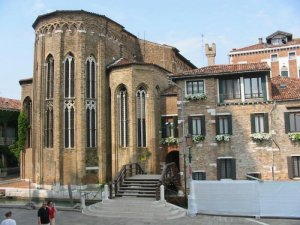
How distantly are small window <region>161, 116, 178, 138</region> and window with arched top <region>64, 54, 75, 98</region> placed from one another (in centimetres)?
830

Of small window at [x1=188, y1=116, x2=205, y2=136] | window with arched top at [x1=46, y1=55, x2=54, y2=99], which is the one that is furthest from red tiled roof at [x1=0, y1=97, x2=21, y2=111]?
small window at [x1=188, y1=116, x2=205, y2=136]

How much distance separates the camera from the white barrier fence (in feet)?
57.6

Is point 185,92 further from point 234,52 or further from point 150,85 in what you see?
point 234,52

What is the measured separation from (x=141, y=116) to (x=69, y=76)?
7.02 meters

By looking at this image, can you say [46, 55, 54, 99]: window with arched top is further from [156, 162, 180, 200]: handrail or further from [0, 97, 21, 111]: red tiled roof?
[0, 97, 21, 111]: red tiled roof

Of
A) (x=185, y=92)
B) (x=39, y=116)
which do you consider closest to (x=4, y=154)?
(x=39, y=116)

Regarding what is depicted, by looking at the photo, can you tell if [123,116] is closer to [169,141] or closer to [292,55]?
[169,141]

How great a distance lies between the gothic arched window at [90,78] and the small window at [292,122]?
15.8 meters

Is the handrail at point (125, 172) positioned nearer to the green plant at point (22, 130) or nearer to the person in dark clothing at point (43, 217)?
the person in dark clothing at point (43, 217)

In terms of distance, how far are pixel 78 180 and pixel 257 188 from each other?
644 inches

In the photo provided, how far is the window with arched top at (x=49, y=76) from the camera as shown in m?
32.0

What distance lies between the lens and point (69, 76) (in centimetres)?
3127

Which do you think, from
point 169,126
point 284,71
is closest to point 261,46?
point 284,71

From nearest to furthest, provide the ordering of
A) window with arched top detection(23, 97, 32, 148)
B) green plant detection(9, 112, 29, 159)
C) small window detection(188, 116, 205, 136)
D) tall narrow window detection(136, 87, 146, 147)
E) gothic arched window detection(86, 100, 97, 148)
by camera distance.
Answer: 1. small window detection(188, 116, 205, 136)
2. gothic arched window detection(86, 100, 97, 148)
3. tall narrow window detection(136, 87, 146, 147)
4. green plant detection(9, 112, 29, 159)
5. window with arched top detection(23, 97, 32, 148)
